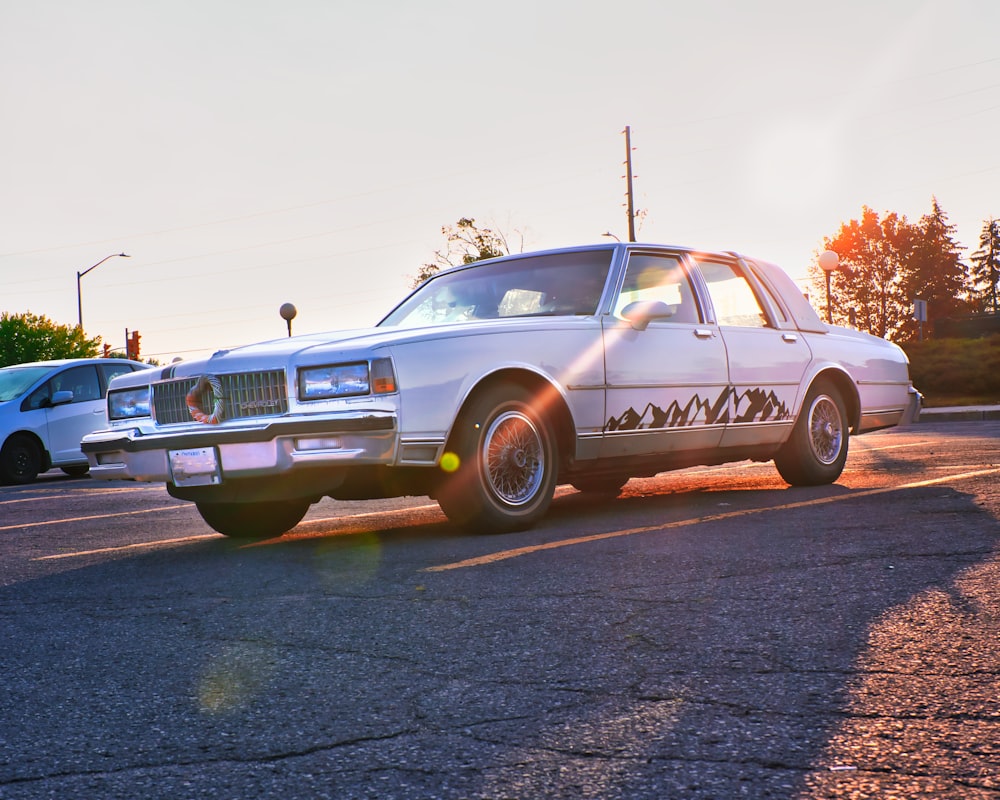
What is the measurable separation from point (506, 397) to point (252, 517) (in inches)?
71.8

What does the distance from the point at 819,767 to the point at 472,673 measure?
110cm

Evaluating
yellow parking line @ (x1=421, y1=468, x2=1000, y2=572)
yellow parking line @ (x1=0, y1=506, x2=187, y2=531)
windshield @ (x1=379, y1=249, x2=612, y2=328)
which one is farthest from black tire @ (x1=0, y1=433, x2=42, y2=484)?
yellow parking line @ (x1=421, y1=468, x2=1000, y2=572)

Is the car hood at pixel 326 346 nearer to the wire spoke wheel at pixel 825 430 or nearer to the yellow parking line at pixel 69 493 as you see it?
the wire spoke wheel at pixel 825 430

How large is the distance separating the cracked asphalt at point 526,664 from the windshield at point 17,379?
391 inches

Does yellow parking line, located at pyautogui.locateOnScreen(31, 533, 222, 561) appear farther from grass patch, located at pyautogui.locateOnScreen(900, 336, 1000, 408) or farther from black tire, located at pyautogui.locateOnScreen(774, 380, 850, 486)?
grass patch, located at pyautogui.locateOnScreen(900, 336, 1000, 408)

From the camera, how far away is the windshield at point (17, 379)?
15141 millimetres

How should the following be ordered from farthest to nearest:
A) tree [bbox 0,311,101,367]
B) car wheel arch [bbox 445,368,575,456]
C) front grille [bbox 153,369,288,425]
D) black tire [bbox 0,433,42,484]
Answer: tree [bbox 0,311,101,367], black tire [bbox 0,433,42,484], car wheel arch [bbox 445,368,575,456], front grille [bbox 153,369,288,425]

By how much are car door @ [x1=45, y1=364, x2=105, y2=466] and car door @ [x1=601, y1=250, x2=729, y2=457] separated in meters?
10.2

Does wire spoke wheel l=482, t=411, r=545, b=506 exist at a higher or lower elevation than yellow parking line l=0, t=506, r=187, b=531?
higher

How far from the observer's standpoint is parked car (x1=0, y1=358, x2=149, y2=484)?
14.8m

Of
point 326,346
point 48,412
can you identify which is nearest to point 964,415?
point 48,412

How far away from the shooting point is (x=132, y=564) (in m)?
5.71

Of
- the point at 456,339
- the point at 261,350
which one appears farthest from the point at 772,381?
the point at 261,350

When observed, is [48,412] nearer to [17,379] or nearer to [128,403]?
[17,379]
